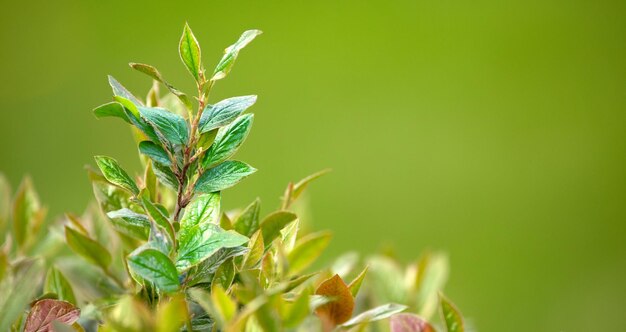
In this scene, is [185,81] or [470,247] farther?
[185,81]

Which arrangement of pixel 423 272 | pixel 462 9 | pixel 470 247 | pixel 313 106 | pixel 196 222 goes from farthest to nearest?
pixel 462 9, pixel 313 106, pixel 470 247, pixel 423 272, pixel 196 222

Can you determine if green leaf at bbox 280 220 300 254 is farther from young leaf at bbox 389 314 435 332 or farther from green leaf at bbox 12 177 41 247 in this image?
green leaf at bbox 12 177 41 247

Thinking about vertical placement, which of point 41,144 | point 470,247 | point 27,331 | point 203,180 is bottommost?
point 470,247

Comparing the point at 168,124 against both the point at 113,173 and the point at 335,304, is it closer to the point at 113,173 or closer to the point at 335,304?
the point at 113,173

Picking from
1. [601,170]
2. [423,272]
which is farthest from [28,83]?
[423,272]

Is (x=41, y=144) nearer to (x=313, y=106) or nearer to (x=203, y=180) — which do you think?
(x=313, y=106)

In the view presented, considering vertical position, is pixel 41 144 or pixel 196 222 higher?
pixel 196 222

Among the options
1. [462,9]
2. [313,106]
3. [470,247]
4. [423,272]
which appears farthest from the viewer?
[462,9]
